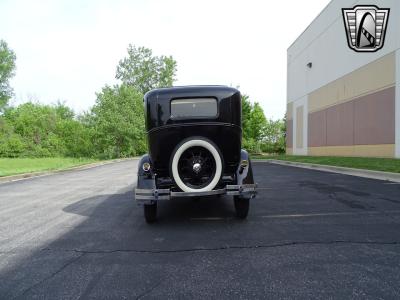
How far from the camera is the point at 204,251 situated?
13.6 feet

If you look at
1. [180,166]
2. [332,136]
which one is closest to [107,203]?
[180,166]

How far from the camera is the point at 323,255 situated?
12.8 ft

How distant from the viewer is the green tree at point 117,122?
3969cm

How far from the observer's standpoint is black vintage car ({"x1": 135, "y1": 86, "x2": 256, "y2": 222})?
17.4ft

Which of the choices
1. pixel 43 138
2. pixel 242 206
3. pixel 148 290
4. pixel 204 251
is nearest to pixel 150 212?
pixel 242 206

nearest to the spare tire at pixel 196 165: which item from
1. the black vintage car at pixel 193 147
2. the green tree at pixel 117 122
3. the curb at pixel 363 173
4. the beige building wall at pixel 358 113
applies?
the black vintage car at pixel 193 147

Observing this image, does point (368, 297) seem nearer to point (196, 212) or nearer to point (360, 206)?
point (196, 212)

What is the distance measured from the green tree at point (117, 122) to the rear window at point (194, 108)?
3508 centimetres

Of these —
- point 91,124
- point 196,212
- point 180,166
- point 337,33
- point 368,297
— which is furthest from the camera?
point 91,124

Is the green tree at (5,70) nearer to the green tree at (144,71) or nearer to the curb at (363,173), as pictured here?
the green tree at (144,71)

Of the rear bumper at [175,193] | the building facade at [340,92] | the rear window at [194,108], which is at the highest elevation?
the building facade at [340,92]

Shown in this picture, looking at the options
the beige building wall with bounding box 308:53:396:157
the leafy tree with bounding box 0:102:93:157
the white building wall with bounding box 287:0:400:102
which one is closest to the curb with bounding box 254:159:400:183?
the beige building wall with bounding box 308:53:396:157

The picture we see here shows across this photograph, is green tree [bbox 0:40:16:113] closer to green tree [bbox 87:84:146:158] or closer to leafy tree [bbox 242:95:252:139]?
green tree [bbox 87:84:146:158]

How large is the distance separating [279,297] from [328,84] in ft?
95.3
